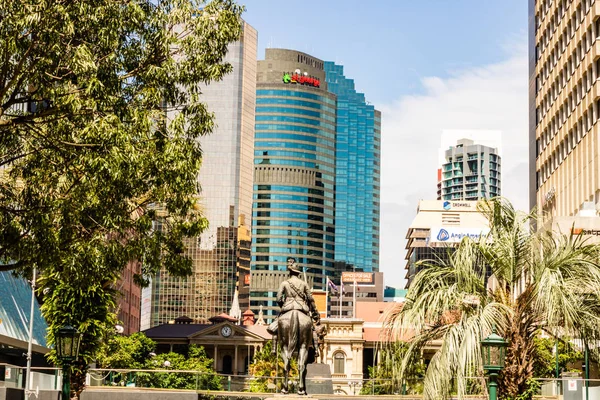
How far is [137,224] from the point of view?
2991cm

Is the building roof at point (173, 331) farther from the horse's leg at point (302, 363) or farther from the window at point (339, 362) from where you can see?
the horse's leg at point (302, 363)

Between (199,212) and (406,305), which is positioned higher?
(199,212)

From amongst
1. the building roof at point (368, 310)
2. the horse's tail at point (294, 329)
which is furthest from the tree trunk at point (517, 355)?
the building roof at point (368, 310)

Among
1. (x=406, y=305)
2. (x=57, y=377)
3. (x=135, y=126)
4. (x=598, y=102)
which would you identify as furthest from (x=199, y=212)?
(x=598, y=102)

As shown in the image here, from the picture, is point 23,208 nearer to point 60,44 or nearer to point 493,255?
point 60,44

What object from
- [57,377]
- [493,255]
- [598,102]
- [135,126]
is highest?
[598,102]

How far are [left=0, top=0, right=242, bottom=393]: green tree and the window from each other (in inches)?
4744

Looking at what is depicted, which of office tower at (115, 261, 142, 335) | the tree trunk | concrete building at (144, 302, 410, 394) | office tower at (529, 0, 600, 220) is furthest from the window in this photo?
the tree trunk

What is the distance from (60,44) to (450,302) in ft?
41.1

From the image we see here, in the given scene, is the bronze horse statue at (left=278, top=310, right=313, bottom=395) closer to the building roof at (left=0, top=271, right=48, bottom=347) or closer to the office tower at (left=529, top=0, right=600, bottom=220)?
the building roof at (left=0, top=271, right=48, bottom=347)

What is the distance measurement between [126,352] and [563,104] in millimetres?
53036

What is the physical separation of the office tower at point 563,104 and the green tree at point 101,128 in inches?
2010

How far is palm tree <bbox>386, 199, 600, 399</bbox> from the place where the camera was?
2728cm

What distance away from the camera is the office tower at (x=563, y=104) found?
86.6 m
